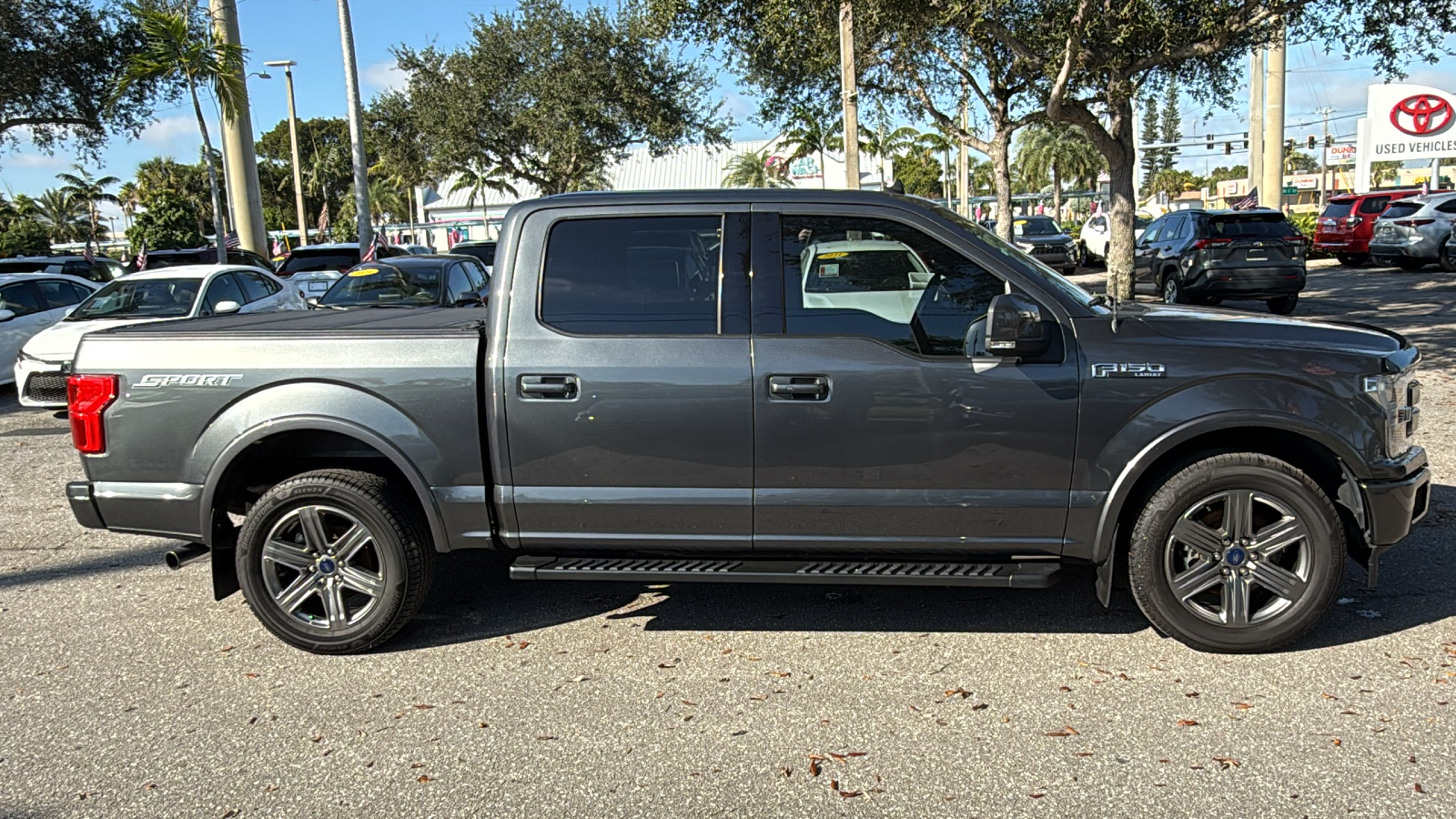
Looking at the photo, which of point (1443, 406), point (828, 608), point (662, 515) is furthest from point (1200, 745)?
point (1443, 406)

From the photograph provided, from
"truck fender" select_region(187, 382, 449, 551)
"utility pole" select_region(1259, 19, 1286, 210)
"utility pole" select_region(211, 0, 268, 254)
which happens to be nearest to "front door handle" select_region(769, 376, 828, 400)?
"truck fender" select_region(187, 382, 449, 551)

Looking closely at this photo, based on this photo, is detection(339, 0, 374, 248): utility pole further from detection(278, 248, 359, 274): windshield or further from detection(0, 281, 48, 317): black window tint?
detection(0, 281, 48, 317): black window tint

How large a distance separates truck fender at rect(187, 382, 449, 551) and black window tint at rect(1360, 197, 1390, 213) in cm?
2708

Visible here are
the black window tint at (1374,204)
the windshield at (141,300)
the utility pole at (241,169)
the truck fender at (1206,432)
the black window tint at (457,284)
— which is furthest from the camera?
the black window tint at (1374,204)

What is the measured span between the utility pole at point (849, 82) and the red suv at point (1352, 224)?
14.5 meters

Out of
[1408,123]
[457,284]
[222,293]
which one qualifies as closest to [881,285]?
[457,284]

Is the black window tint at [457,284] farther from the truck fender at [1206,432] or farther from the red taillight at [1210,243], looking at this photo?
the red taillight at [1210,243]

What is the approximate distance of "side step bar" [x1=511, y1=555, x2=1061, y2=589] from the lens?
4012mm

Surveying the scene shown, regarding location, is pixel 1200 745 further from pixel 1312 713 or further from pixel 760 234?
pixel 760 234

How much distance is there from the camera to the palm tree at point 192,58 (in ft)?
56.1

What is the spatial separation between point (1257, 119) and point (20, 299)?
35.3 meters

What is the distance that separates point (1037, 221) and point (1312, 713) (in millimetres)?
26181

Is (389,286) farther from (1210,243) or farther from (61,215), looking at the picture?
(61,215)

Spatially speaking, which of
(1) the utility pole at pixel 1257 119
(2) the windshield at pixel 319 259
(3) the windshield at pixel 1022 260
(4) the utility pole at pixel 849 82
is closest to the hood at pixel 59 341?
(2) the windshield at pixel 319 259
